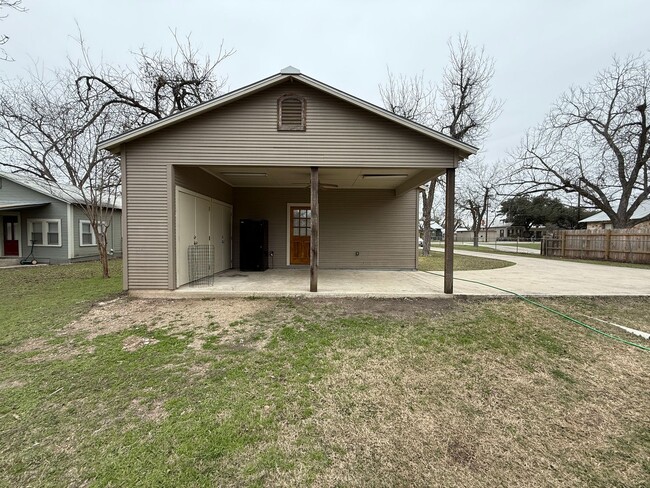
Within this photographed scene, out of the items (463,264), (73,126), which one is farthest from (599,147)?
(73,126)

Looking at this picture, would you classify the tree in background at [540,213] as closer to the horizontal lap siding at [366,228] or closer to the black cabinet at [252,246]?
the horizontal lap siding at [366,228]

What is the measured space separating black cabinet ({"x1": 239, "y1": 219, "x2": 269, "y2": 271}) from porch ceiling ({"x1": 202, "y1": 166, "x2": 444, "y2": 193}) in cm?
132

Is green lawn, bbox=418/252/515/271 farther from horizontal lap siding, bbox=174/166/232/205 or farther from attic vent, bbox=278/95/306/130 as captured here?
horizontal lap siding, bbox=174/166/232/205

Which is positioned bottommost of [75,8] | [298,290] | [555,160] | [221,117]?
[298,290]

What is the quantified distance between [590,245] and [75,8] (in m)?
23.0

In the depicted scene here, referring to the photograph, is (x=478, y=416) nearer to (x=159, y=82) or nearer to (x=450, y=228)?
(x=450, y=228)

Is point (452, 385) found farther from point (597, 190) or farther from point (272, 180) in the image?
point (597, 190)

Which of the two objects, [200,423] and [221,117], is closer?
[200,423]

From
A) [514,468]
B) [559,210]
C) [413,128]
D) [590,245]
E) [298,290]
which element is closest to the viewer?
[514,468]

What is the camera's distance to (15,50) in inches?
349

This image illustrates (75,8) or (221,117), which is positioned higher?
(75,8)

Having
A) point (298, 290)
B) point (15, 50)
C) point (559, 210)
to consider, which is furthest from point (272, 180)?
point (559, 210)

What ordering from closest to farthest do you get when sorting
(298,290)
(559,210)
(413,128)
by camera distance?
(413,128)
(298,290)
(559,210)

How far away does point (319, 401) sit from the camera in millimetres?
2770
